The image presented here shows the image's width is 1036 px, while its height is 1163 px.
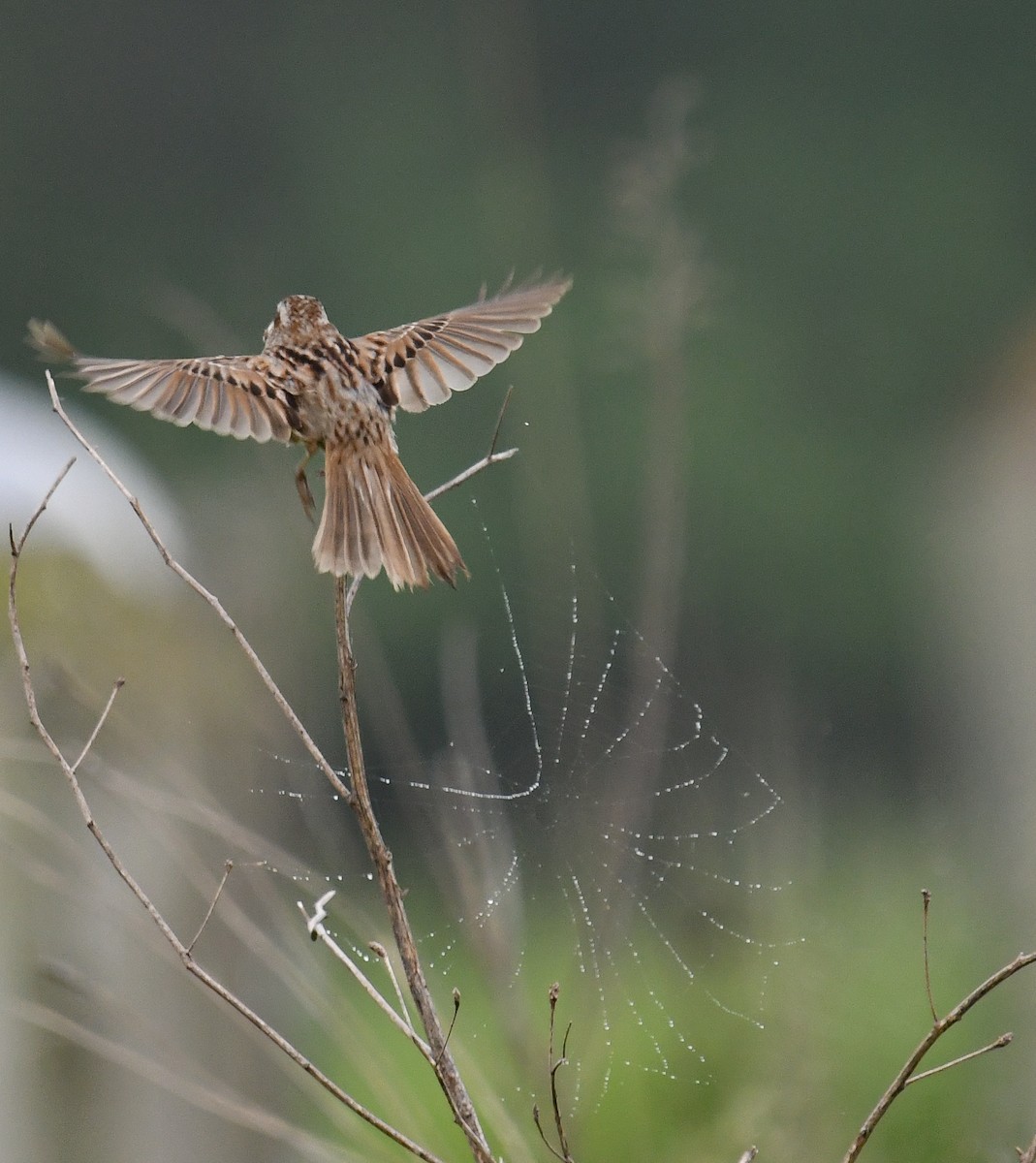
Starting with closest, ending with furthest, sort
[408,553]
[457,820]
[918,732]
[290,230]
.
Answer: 1. [408,553]
2. [457,820]
3. [918,732]
4. [290,230]

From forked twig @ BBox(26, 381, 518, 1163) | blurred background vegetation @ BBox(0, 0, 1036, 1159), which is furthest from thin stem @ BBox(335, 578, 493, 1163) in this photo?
blurred background vegetation @ BBox(0, 0, 1036, 1159)

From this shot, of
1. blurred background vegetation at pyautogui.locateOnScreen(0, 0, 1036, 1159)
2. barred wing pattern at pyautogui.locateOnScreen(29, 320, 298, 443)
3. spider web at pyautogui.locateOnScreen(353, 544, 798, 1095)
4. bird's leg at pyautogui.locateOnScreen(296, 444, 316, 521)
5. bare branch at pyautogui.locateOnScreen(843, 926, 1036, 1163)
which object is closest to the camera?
bare branch at pyautogui.locateOnScreen(843, 926, 1036, 1163)

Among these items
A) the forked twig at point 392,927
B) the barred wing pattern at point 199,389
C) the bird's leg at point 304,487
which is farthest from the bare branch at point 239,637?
the bird's leg at point 304,487

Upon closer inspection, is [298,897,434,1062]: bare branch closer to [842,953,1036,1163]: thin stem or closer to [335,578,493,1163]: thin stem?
[335,578,493,1163]: thin stem

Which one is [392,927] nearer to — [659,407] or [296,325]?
[296,325]

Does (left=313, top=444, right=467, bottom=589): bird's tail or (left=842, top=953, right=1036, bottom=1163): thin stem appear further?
(left=313, top=444, right=467, bottom=589): bird's tail

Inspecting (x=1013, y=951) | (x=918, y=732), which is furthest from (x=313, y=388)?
(x=918, y=732)

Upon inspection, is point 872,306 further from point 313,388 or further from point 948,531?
point 313,388
